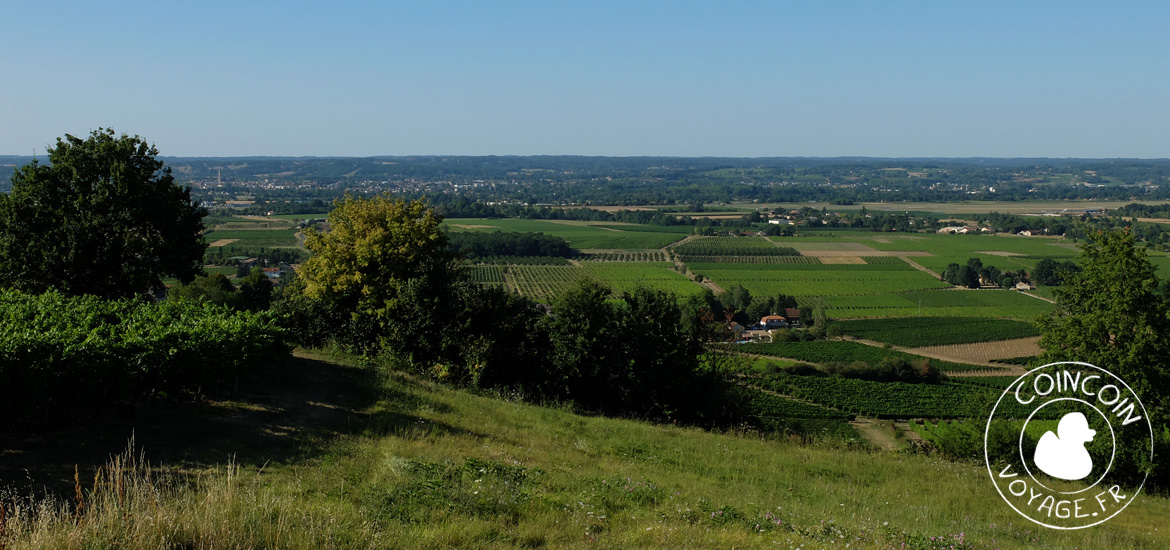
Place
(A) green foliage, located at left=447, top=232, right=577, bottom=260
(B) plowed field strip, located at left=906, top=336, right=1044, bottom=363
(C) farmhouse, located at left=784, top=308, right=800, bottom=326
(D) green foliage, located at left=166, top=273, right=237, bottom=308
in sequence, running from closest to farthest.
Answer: (D) green foliage, located at left=166, top=273, right=237, bottom=308
(B) plowed field strip, located at left=906, top=336, right=1044, bottom=363
(C) farmhouse, located at left=784, top=308, right=800, bottom=326
(A) green foliage, located at left=447, top=232, right=577, bottom=260

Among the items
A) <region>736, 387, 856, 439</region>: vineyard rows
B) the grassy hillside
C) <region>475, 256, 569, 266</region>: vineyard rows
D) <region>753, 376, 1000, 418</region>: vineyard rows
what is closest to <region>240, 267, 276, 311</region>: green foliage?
the grassy hillside

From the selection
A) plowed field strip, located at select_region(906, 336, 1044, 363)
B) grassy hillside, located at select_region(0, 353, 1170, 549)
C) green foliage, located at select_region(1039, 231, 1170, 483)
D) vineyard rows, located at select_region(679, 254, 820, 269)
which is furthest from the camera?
vineyard rows, located at select_region(679, 254, 820, 269)

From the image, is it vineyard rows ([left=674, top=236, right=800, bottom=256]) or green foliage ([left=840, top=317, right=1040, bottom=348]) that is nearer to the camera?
green foliage ([left=840, top=317, right=1040, bottom=348])

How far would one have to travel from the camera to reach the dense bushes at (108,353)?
9.83m

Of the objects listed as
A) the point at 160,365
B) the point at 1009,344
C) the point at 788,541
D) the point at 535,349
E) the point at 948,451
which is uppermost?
the point at 160,365

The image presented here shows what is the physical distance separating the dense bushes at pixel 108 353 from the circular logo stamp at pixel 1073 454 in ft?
42.5

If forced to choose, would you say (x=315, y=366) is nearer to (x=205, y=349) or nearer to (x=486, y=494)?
(x=205, y=349)

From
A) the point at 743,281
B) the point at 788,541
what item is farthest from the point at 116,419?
the point at 743,281

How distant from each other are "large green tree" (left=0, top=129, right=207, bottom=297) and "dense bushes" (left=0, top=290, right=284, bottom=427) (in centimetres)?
608

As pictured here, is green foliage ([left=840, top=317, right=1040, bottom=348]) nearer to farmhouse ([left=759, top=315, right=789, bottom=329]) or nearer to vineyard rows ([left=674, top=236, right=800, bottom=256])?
farmhouse ([left=759, top=315, right=789, bottom=329])

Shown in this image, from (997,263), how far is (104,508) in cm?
12862

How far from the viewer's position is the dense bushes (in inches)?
387

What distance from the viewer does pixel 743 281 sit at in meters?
103

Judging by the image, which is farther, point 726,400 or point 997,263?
point 997,263
